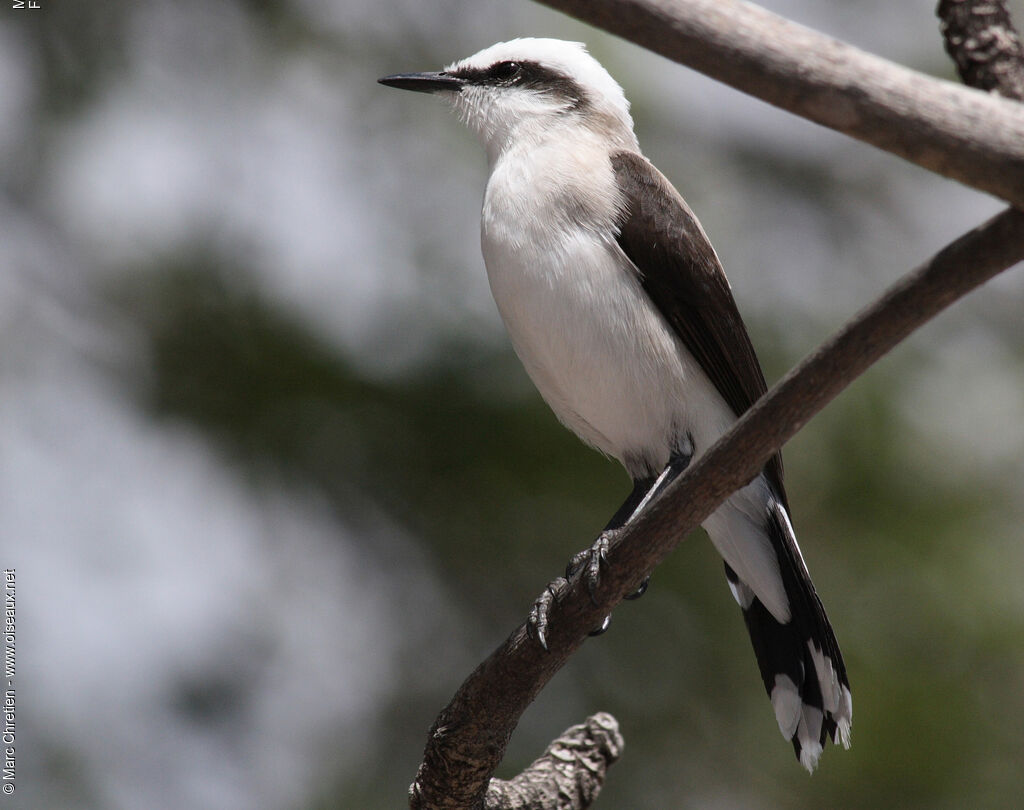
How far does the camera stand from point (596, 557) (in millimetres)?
2449

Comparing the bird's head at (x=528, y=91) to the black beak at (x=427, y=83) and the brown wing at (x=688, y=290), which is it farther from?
the brown wing at (x=688, y=290)

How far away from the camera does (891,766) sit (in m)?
3.94

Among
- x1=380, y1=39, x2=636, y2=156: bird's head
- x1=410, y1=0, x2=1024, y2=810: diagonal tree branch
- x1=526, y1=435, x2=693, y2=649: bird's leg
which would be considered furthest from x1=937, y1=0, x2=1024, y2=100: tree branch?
x1=380, y1=39, x2=636, y2=156: bird's head

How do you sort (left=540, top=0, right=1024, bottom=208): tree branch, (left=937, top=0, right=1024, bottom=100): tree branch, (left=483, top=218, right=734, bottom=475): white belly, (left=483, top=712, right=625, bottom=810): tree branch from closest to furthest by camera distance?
(left=540, top=0, right=1024, bottom=208): tree branch < (left=937, top=0, right=1024, bottom=100): tree branch < (left=483, top=712, right=625, bottom=810): tree branch < (left=483, top=218, right=734, bottom=475): white belly

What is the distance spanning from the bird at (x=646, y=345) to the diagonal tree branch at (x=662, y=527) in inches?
26.4

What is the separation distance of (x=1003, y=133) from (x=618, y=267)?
1.60 metres

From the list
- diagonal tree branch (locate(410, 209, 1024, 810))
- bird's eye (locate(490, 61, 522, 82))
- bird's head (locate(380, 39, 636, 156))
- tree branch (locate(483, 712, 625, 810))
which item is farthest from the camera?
bird's eye (locate(490, 61, 522, 82))

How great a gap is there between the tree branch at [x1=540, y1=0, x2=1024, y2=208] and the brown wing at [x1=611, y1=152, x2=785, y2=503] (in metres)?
→ 1.56

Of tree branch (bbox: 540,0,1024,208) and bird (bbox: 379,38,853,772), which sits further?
bird (bbox: 379,38,853,772)

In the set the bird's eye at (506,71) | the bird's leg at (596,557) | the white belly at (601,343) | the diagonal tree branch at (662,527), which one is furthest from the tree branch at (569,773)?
the bird's eye at (506,71)

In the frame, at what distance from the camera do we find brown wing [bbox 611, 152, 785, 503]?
10.3 ft

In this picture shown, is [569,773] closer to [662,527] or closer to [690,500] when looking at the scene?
[662,527]

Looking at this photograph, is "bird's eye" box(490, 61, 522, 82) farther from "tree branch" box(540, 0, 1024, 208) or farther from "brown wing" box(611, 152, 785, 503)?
"tree branch" box(540, 0, 1024, 208)

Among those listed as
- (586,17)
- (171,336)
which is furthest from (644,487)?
(171,336)
